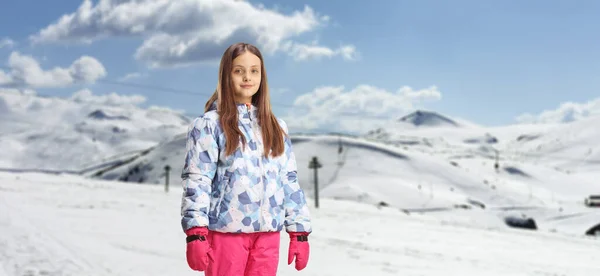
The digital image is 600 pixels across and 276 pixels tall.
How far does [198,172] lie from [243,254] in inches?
25.1

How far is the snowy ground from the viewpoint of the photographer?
9.09 metres

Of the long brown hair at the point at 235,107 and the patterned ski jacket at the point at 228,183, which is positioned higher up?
the long brown hair at the point at 235,107

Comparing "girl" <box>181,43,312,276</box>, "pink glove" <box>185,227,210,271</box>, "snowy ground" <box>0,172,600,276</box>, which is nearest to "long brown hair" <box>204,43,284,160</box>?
"girl" <box>181,43,312,276</box>

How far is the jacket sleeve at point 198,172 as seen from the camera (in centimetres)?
392

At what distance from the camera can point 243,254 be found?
13.6 ft

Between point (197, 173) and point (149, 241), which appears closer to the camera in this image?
point (197, 173)

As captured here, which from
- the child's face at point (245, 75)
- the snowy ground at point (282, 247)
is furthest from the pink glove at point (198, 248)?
the snowy ground at point (282, 247)

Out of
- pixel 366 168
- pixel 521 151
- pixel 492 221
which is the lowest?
pixel 492 221

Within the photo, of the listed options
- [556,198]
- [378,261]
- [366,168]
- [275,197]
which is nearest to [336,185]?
[366,168]

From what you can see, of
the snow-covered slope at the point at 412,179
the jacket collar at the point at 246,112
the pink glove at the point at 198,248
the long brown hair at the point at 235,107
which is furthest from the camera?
A: the snow-covered slope at the point at 412,179

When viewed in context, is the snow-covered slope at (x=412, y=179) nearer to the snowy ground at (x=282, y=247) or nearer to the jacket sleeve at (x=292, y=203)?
the snowy ground at (x=282, y=247)

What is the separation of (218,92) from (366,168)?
8060 centimetres

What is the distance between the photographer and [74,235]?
1200 cm

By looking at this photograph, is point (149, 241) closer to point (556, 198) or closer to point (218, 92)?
point (218, 92)
